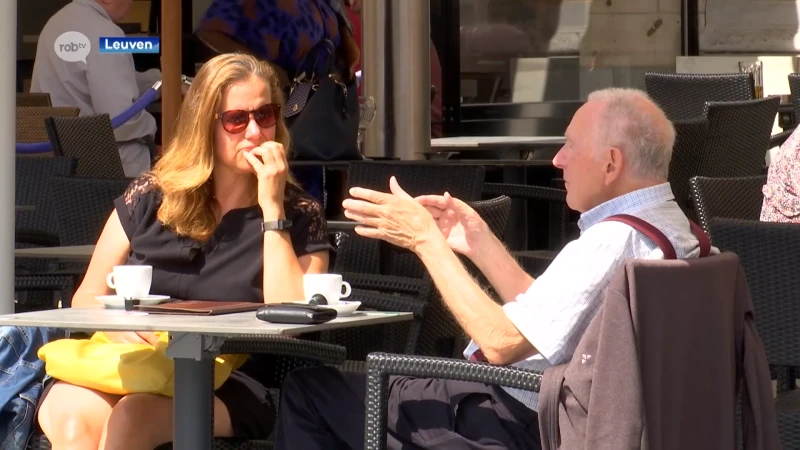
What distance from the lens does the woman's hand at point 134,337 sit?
3266 mm

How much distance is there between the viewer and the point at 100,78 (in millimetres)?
7699

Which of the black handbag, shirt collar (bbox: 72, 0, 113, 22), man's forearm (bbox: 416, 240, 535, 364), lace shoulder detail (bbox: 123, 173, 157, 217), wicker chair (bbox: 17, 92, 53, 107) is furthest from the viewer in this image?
shirt collar (bbox: 72, 0, 113, 22)

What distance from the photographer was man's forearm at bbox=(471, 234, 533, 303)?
317cm

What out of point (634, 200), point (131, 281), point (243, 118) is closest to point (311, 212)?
point (243, 118)

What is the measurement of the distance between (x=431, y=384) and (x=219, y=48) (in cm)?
256

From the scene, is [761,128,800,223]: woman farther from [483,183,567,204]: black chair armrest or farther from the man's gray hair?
[483,183,567,204]: black chair armrest

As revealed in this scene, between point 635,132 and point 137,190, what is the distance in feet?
4.38

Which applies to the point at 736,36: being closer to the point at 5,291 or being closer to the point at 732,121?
the point at 732,121

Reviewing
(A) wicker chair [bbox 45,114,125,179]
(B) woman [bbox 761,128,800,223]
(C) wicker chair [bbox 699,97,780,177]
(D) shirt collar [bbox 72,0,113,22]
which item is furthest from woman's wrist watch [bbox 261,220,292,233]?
(D) shirt collar [bbox 72,0,113,22]

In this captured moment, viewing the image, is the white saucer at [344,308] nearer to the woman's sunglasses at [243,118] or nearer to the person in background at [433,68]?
the woman's sunglasses at [243,118]

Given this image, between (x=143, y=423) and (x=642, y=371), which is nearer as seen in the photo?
(x=642, y=371)

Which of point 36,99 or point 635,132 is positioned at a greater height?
point 36,99

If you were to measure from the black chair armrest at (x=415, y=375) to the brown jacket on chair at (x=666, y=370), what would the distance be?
10cm

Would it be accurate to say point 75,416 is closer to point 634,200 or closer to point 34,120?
point 634,200
